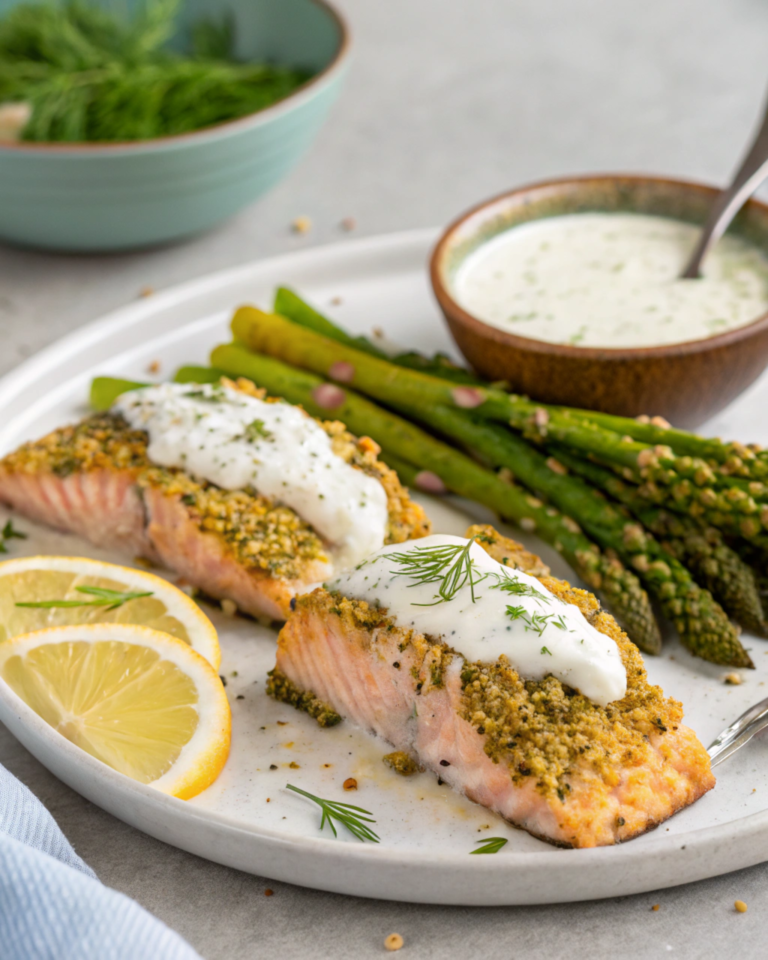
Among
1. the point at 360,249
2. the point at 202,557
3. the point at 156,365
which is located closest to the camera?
the point at 202,557

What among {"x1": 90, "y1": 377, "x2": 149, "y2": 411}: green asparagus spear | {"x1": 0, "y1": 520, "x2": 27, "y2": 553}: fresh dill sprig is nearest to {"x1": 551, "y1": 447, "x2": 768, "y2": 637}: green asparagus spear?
{"x1": 90, "y1": 377, "x2": 149, "y2": 411}: green asparagus spear

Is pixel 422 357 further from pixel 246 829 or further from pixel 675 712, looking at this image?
pixel 246 829

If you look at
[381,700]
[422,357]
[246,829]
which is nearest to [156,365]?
[422,357]

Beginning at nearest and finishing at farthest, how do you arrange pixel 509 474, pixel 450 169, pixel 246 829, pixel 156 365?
pixel 246 829 → pixel 509 474 → pixel 156 365 → pixel 450 169

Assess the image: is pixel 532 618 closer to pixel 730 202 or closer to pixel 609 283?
pixel 609 283

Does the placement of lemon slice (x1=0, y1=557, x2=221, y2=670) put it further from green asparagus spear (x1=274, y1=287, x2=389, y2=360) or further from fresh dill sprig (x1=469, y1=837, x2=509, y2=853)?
green asparagus spear (x1=274, y1=287, x2=389, y2=360)
